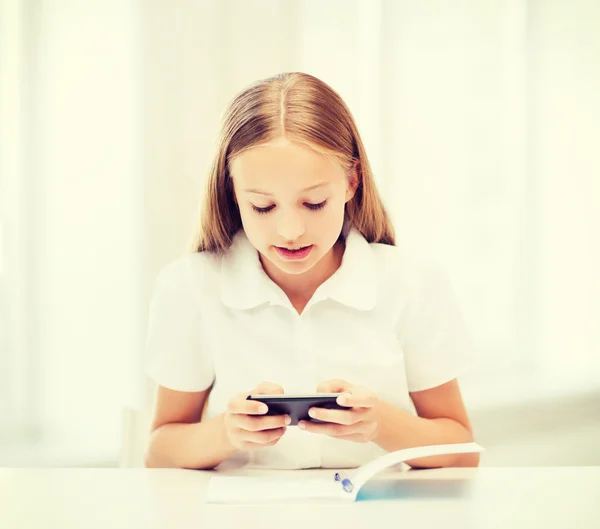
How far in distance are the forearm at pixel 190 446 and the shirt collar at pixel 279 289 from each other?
0.23 metres

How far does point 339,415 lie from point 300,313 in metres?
0.33

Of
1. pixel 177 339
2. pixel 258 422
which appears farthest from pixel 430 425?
pixel 177 339

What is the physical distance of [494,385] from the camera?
7.43 ft

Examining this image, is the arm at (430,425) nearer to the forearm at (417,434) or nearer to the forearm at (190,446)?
the forearm at (417,434)

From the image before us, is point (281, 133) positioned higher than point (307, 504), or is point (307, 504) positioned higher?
point (281, 133)

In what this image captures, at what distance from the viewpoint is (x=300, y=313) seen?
4.38 feet

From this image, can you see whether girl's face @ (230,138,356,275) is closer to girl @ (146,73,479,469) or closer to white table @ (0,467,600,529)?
girl @ (146,73,479,469)

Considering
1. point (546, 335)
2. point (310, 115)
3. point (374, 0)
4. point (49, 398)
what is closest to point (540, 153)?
point (546, 335)

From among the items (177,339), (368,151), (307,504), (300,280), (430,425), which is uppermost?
(368,151)

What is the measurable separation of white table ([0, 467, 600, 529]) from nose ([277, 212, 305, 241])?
0.38 metres

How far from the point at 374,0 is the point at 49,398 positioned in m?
1.39

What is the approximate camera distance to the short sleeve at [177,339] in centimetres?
131

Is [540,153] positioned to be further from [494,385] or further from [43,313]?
[43,313]

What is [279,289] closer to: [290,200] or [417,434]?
[290,200]
